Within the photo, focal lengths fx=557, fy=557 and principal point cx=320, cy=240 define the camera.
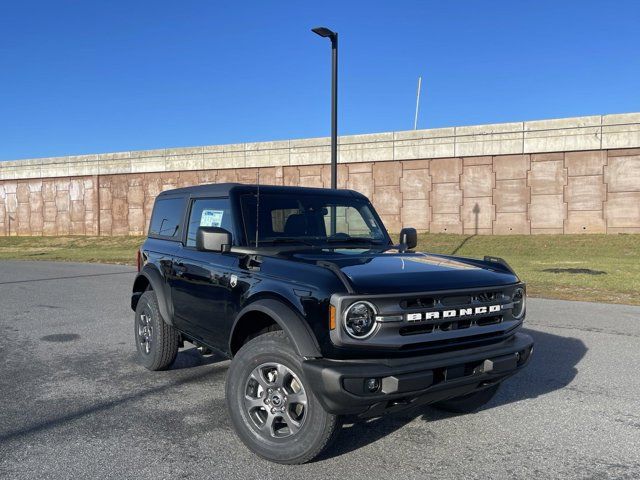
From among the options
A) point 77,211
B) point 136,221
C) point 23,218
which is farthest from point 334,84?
point 23,218

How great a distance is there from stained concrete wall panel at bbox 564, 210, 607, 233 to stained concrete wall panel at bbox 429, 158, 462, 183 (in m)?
5.49

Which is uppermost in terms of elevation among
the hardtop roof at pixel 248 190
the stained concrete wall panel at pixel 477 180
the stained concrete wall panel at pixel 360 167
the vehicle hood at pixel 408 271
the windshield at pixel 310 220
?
the stained concrete wall panel at pixel 360 167

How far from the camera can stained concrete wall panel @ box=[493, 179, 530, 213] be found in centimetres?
2600

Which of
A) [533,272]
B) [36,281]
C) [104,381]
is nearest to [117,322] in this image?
[104,381]

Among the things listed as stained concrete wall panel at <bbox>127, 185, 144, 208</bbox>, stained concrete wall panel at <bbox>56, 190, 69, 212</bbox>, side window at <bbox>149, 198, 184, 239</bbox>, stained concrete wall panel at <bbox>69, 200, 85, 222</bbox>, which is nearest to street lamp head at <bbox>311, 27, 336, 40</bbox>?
side window at <bbox>149, 198, 184, 239</bbox>

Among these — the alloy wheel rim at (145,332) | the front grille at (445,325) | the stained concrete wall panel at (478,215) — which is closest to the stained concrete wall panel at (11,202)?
the stained concrete wall panel at (478,215)

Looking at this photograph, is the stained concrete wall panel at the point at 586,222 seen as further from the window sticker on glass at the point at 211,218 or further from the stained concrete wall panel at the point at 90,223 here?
the stained concrete wall panel at the point at 90,223

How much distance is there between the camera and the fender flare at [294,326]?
3441mm

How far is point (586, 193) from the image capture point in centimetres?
2489

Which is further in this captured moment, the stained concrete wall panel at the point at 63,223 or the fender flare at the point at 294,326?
the stained concrete wall panel at the point at 63,223

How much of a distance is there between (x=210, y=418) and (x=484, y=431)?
2.15 meters

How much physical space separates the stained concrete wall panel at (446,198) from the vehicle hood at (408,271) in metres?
23.6

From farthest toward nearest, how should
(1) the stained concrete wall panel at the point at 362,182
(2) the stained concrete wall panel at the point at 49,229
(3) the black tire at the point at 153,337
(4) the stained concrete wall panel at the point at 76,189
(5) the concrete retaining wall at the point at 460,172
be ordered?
(2) the stained concrete wall panel at the point at 49,229
(4) the stained concrete wall panel at the point at 76,189
(1) the stained concrete wall panel at the point at 362,182
(5) the concrete retaining wall at the point at 460,172
(3) the black tire at the point at 153,337

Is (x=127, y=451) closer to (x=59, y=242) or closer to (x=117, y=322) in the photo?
(x=117, y=322)
